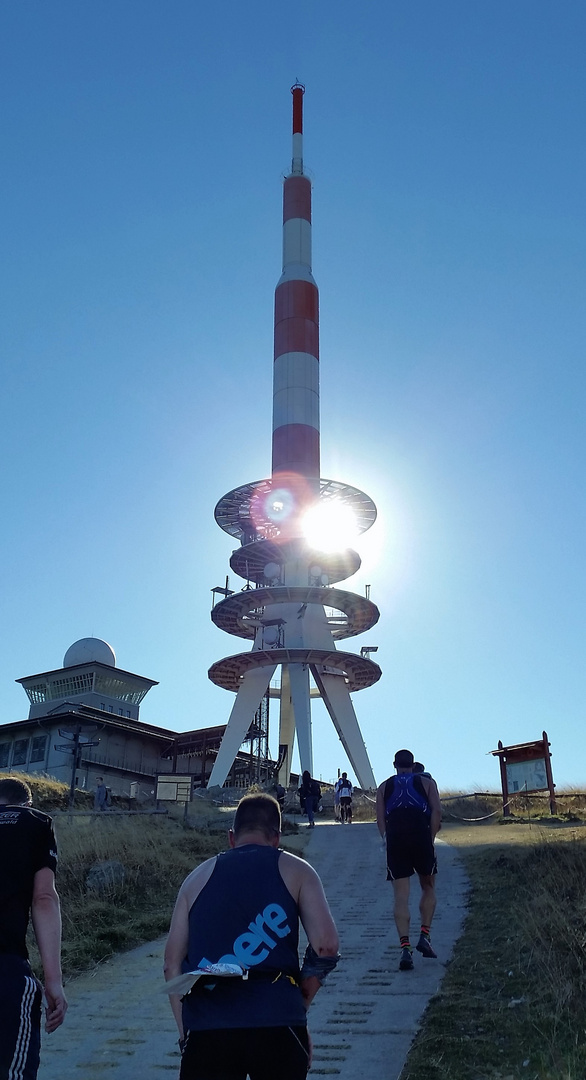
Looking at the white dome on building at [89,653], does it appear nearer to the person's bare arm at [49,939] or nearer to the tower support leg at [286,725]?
the tower support leg at [286,725]

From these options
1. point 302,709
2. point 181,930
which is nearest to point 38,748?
point 302,709

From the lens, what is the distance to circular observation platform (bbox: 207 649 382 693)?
39.9 meters

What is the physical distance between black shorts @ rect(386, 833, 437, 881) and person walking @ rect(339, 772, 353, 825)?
1708 cm

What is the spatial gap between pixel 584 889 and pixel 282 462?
33.5m

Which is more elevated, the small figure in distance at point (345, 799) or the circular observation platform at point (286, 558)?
the circular observation platform at point (286, 558)

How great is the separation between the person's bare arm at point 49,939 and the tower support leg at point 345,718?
1452 inches

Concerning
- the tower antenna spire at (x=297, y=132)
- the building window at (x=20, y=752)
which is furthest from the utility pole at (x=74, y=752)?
the tower antenna spire at (x=297, y=132)

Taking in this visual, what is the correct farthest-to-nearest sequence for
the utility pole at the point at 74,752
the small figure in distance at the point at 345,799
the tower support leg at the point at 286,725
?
Answer: the tower support leg at the point at 286,725
the utility pole at the point at 74,752
the small figure in distance at the point at 345,799

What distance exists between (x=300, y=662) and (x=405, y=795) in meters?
32.6

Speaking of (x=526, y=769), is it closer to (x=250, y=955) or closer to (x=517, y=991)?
(x=517, y=991)

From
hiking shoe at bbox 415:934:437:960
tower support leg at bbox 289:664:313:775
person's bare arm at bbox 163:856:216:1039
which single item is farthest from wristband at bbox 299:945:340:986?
tower support leg at bbox 289:664:313:775

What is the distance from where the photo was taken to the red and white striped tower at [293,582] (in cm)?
4022

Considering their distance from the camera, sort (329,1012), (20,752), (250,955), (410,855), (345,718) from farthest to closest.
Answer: (20,752), (345,718), (410,855), (329,1012), (250,955)

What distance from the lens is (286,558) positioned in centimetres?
4178
